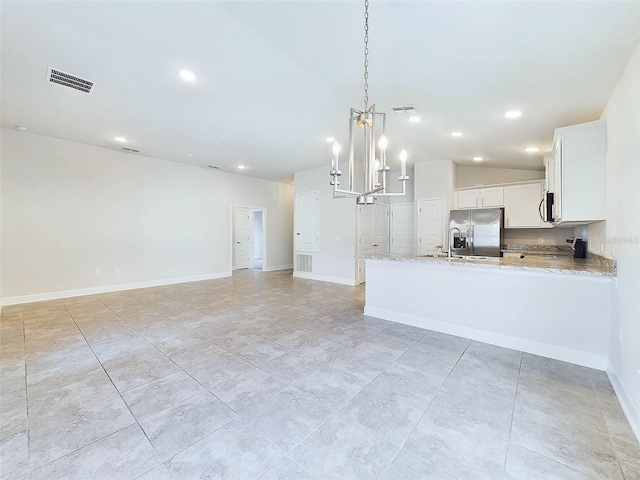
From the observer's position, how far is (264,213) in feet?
29.4

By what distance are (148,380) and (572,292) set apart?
13.3 feet

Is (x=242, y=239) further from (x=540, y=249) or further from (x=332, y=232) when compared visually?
(x=540, y=249)

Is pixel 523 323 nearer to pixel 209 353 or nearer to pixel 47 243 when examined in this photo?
pixel 209 353

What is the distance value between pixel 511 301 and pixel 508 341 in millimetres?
440

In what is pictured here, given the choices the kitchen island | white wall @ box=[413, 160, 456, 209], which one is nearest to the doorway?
white wall @ box=[413, 160, 456, 209]

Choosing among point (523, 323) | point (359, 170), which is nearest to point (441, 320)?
point (523, 323)

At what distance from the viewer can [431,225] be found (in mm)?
6277

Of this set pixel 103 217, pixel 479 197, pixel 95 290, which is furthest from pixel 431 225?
pixel 95 290

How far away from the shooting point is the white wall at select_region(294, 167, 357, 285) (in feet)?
22.1

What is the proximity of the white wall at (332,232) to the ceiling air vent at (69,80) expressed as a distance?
4774mm

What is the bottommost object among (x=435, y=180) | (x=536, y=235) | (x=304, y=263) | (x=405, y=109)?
(x=304, y=263)

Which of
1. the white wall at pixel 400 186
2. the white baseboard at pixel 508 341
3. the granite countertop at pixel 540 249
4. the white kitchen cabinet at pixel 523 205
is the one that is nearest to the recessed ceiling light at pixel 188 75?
the white baseboard at pixel 508 341

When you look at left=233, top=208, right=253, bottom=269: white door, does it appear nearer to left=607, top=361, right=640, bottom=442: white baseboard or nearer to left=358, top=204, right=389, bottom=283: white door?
left=358, top=204, right=389, bottom=283: white door

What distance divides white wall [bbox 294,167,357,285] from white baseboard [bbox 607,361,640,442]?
4593 millimetres
